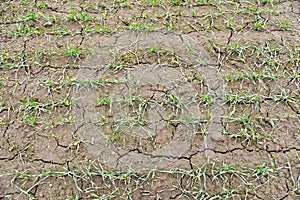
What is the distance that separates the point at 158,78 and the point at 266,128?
907mm

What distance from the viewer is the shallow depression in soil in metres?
2.55

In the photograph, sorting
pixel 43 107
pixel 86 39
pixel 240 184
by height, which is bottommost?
pixel 240 184

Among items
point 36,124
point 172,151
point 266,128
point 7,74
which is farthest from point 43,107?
point 266,128

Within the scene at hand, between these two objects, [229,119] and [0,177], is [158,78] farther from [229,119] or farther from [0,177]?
[0,177]

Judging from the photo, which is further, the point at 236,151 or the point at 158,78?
the point at 158,78

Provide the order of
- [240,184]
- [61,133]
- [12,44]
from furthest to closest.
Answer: [12,44] < [61,133] < [240,184]

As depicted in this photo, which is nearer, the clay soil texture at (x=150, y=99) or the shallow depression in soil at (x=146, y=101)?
the clay soil texture at (x=150, y=99)

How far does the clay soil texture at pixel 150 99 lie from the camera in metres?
2.41

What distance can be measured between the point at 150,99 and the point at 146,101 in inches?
1.6

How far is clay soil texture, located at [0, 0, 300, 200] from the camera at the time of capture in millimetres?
2414

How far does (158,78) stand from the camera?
291 cm

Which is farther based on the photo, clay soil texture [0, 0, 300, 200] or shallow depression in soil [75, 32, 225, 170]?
shallow depression in soil [75, 32, 225, 170]

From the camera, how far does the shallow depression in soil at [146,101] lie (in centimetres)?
255

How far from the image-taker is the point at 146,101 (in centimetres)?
277
